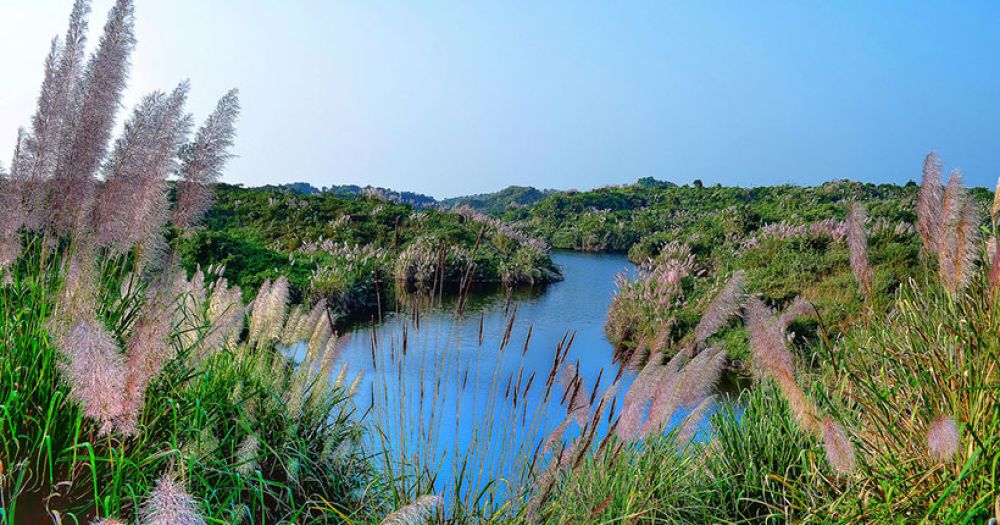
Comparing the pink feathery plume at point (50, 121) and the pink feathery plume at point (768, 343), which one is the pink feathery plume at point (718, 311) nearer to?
the pink feathery plume at point (768, 343)

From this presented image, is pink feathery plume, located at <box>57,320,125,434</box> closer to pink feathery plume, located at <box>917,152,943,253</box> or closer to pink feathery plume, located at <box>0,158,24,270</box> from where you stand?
→ pink feathery plume, located at <box>0,158,24,270</box>

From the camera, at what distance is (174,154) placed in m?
2.19

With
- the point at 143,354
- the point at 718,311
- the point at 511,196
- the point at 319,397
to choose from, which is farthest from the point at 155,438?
the point at 511,196

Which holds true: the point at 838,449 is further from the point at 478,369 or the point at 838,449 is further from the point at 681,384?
the point at 478,369

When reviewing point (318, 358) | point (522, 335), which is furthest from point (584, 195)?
point (318, 358)

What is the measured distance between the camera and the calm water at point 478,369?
297 centimetres

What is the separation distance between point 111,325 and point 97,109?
0.87 meters

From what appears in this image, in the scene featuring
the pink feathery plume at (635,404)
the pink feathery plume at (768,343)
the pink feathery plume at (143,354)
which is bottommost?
the pink feathery plume at (635,404)

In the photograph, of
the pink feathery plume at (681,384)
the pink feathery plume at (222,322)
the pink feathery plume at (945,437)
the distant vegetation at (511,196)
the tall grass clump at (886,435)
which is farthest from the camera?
the distant vegetation at (511,196)

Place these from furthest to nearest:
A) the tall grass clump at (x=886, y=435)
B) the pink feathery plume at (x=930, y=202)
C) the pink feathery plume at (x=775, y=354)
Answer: the pink feathery plume at (x=930, y=202), the tall grass clump at (x=886, y=435), the pink feathery plume at (x=775, y=354)

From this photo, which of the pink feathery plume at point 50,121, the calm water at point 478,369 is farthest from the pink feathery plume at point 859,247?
the pink feathery plume at point 50,121

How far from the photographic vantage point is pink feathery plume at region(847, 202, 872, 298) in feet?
7.19

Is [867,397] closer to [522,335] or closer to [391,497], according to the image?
[391,497]

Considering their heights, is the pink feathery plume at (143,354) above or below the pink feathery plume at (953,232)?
below
